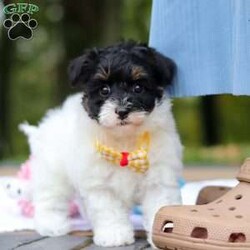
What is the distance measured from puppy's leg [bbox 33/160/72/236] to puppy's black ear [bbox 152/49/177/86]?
0.68 metres

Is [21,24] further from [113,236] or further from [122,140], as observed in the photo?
[113,236]

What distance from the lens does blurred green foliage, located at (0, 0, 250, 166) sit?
814 centimetres

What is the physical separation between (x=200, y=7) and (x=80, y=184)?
2.79ft

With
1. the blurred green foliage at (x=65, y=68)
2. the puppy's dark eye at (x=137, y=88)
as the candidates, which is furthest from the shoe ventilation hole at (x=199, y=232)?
the blurred green foliage at (x=65, y=68)

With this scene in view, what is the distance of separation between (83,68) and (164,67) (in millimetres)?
337

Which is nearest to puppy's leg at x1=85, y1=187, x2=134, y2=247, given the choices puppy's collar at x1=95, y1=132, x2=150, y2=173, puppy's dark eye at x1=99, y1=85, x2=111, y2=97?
puppy's collar at x1=95, y1=132, x2=150, y2=173

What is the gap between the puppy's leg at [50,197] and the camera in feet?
9.87

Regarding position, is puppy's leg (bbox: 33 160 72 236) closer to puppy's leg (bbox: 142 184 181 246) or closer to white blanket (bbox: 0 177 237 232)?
white blanket (bbox: 0 177 237 232)

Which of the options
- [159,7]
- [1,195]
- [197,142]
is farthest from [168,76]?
[197,142]

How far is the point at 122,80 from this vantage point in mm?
2621

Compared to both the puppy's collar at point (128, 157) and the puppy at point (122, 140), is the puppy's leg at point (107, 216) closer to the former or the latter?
the puppy at point (122, 140)

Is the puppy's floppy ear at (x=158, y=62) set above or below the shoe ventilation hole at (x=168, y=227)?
above

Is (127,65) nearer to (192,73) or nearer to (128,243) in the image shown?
(192,73)

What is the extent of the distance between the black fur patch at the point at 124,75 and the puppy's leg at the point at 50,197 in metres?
0.45
